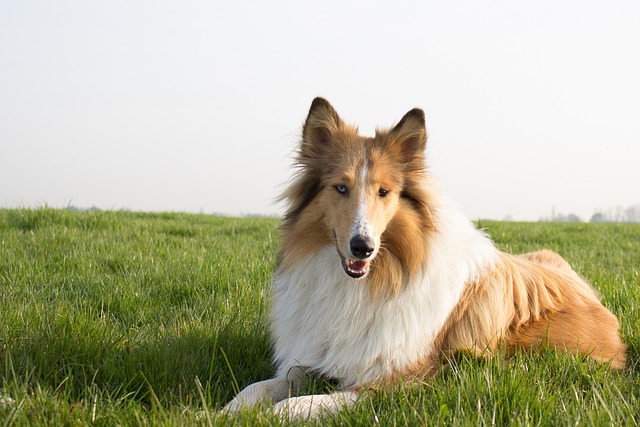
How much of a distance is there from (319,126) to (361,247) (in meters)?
1.05

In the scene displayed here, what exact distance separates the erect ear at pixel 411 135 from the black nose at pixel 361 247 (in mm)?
819

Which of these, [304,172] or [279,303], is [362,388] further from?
[304,172]

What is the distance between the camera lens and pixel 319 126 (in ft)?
13.7

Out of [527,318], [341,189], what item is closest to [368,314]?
[341,189]

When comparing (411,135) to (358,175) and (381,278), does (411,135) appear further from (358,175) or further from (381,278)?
(381,278)

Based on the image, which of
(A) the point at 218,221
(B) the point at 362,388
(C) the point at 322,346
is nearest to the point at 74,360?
(C) the point at 322,346

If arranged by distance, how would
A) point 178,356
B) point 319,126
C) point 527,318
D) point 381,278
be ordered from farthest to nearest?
point 527,318, point 319,126, point 178,356, point 381,278

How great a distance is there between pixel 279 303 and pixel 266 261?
3.44 metres

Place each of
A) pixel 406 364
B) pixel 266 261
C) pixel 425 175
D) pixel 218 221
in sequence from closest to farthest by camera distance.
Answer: pixel 406 364 < pixel 425 175 < pixel 266 261 < pixel 218 221

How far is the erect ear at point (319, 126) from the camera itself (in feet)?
13.6

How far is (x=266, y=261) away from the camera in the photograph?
7719mm

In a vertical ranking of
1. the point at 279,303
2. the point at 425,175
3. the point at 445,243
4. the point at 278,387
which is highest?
the point at 425,175

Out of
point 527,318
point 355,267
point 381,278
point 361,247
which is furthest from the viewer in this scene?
point 527,318

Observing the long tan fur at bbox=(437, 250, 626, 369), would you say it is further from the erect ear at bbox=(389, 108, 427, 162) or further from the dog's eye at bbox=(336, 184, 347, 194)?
the dog's eye at bbox=(336, 184, 347, 194)
